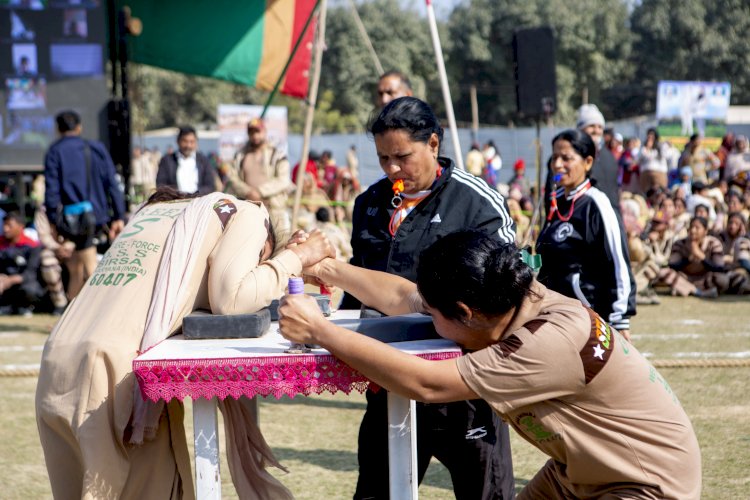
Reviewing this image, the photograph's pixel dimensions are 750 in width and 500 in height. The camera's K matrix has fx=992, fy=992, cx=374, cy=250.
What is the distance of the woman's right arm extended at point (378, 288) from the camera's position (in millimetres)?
3168

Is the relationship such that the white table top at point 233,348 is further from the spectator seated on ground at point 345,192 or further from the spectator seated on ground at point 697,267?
the spectator seated on ground at point 345,192

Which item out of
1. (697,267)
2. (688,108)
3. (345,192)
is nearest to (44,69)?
(697,267)

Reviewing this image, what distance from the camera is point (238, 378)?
2.69 metres

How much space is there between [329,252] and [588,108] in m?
4.11

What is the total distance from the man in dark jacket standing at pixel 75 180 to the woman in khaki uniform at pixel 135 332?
18.8 ft

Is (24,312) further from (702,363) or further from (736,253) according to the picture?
(736,253)

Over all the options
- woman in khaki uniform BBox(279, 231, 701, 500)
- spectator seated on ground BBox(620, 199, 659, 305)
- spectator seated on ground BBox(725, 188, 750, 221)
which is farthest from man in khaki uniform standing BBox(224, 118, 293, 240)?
woman in khaki uniform BBox(279, 231, 701, 500)

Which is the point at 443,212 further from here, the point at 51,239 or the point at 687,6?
the point at 687,6

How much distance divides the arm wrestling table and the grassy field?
1690 millimetres

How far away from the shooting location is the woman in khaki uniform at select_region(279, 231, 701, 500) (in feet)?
7.80

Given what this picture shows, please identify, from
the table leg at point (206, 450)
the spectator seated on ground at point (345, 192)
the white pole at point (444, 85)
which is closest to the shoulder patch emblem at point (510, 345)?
the table leg at point (206, 450)

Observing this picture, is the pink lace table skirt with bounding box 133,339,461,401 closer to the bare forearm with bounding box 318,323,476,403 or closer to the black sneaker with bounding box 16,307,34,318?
the bare forearm with bounding box 318,323,476,403

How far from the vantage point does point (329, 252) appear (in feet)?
11.3

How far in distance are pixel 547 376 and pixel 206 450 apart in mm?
1004
